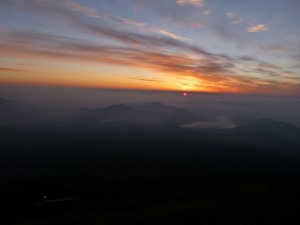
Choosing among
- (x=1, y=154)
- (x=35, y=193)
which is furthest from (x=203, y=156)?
(x=1, y=154)

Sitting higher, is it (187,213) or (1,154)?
(187,213)

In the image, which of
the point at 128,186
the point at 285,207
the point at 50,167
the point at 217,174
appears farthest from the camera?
the point at 50,167

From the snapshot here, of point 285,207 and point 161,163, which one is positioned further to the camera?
point 161,163

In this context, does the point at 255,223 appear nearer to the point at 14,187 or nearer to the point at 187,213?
the point at 187,213

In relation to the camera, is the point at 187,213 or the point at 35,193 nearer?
the point at 187,213

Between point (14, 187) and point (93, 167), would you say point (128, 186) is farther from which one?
point (93, 167)

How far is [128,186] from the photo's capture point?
78.0 metres

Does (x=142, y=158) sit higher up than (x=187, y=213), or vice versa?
(x=187, y=213)

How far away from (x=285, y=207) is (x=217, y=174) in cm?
7991

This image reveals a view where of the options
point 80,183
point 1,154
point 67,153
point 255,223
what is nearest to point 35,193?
point 80,183

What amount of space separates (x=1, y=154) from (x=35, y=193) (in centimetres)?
10472

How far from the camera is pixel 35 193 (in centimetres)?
6322

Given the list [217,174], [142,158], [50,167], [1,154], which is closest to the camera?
[217,174]

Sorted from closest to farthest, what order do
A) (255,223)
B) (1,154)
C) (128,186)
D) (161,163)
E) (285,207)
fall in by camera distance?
(255,223)
(285,207)
(128,186)
(161,163)
(1,154)
